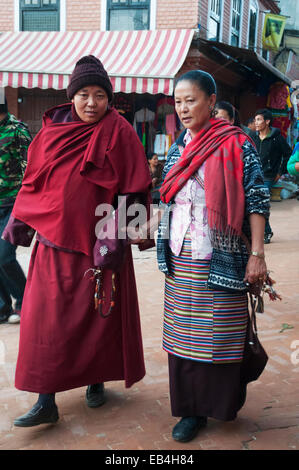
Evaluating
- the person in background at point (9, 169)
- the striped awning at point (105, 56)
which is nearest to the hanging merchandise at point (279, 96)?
the striped awning at point (105, 56)

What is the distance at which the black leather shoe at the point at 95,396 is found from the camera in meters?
3.01

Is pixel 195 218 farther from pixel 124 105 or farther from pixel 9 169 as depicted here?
pixel 124 105

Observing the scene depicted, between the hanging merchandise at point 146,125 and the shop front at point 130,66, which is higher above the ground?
the shop front at point 130,66

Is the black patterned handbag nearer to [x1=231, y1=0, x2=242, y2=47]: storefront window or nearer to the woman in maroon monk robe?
the woman in maroon monk robe

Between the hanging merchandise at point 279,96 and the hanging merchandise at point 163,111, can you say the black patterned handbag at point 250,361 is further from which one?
the hanging merchandise at point 279,96

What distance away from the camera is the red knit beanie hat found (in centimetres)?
266

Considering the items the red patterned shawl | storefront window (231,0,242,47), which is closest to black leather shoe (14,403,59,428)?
the red patterned shawl

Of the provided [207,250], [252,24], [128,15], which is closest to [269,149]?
[207,250]

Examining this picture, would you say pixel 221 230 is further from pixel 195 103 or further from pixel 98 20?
pixel 98 20

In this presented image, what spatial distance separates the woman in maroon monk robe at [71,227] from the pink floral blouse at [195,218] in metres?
0.28

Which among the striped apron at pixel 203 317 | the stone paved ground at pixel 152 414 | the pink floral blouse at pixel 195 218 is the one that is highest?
the pink floral blouse at pixel 195 218

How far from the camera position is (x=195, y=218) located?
2525 millimetres

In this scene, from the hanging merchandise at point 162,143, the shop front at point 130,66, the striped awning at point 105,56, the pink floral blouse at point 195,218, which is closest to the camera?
the pink floral blouse at point 195,218

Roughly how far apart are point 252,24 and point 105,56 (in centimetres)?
807
